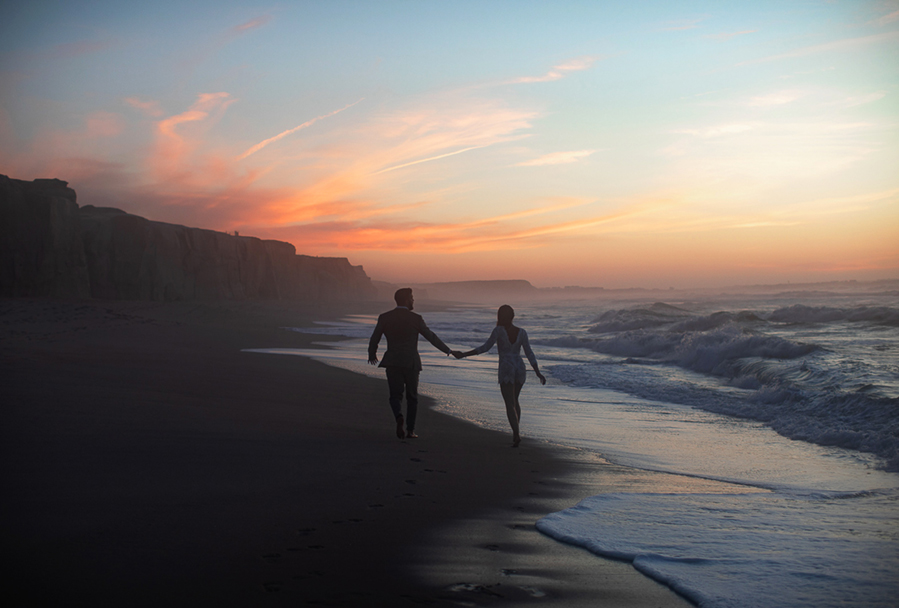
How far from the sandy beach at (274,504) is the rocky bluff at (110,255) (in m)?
27.7

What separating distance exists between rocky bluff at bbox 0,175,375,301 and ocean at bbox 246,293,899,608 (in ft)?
70.9

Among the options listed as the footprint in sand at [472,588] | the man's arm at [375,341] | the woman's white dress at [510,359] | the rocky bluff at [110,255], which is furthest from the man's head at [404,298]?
the rocky bluff at [110,255]

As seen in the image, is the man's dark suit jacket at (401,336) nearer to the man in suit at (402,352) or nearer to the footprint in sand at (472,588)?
the man in suit at (402,352)

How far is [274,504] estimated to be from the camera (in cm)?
374

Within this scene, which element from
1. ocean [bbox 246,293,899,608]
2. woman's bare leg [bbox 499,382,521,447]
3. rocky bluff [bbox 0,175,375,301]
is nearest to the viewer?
ocean [bbox 246,293,899,608]

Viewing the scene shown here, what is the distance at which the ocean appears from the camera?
10.3 feet

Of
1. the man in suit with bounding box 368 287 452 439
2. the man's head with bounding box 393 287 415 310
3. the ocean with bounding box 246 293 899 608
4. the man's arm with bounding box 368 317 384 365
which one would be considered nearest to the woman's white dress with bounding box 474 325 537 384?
the man in suit with bounding box 368 287 452 439

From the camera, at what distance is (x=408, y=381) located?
6621 mm

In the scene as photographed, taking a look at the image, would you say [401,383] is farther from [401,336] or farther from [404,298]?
[404,298]

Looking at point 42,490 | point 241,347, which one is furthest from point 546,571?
point 241,347

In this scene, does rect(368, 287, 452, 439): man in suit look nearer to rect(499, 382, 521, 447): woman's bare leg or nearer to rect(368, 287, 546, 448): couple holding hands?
rect(368, 287, 546, 448): couple holding hands

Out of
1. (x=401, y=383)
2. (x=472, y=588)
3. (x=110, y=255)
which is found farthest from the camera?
(x=110, y=255)

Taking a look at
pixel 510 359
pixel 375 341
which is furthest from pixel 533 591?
pixel 375 341

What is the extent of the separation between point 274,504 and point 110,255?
43.9 m
